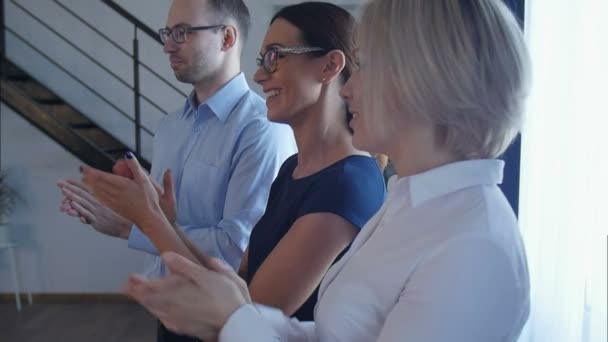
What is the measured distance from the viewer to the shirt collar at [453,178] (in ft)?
2.79

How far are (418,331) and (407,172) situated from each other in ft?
0.86

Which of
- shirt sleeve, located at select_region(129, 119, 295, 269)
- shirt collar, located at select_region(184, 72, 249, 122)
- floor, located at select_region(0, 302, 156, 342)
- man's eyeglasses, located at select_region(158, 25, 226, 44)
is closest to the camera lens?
shirt sleeve, located at select_region(129, 119, 295, 269)

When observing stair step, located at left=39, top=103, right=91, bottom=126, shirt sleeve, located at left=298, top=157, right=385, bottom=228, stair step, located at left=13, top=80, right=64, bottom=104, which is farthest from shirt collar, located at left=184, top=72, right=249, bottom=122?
stair step, located at left=13, top=80, right=64, bottom=104

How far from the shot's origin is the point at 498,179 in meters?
0.87

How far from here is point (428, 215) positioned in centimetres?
84

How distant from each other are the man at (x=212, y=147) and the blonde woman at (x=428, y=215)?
694 millimetres

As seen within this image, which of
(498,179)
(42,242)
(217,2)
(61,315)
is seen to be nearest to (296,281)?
(498,179)

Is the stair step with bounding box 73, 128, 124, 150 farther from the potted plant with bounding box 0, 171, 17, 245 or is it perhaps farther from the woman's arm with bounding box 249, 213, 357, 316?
the woman's arm with bounding box 249, 213, 357, 316

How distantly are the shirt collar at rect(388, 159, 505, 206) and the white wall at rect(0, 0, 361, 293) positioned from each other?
4330mm

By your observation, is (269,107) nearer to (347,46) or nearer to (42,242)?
(347,46)

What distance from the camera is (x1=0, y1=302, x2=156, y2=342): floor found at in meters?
4.21

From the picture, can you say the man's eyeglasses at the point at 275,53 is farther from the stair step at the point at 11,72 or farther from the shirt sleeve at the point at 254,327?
the stair step at the point at 11,72

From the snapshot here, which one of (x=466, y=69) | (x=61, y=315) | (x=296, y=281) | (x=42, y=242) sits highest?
(x=466, y=69)

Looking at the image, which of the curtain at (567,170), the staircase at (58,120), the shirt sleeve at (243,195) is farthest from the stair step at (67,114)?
the curtain at (567,170)
